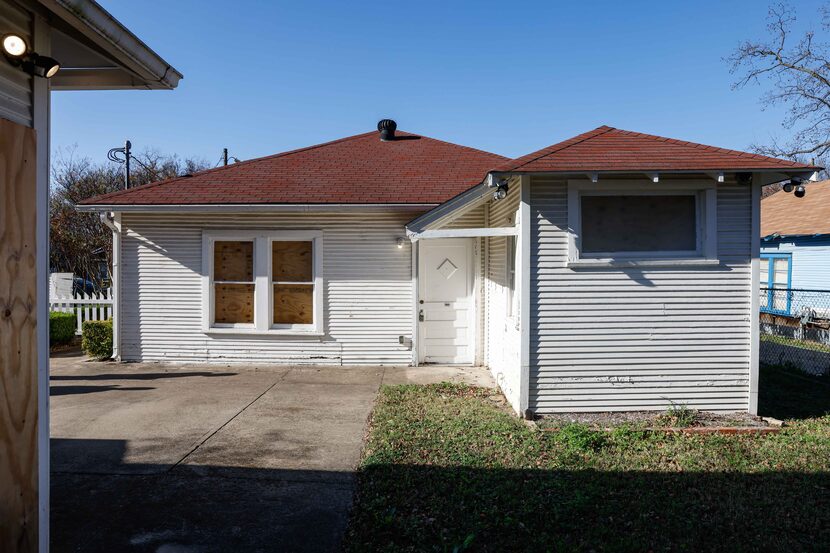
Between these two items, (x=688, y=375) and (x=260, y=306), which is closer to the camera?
(x=688, y=375)

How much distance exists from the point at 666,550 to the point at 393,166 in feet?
29.1

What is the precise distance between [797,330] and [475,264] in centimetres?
1054

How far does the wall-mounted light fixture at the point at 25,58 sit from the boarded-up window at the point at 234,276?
7.02 m

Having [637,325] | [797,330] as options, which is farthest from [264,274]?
[797,330]

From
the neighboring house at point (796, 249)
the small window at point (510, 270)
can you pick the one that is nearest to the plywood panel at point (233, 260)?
the small window at point (510, 270)

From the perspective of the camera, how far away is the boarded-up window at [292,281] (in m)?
9.77

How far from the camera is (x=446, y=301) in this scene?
379 inches

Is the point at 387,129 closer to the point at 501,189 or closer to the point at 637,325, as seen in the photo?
the point at 501,189

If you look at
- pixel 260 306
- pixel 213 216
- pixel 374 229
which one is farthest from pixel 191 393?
pixel 374 229

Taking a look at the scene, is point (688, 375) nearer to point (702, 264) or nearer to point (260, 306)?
point (702, 264)

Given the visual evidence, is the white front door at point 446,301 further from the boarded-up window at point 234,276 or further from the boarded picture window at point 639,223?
the boarded picture window at point 639,223

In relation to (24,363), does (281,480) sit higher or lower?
lower

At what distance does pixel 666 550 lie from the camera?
3531 mm

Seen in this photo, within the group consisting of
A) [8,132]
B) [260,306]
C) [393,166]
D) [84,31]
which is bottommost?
[260,306]
